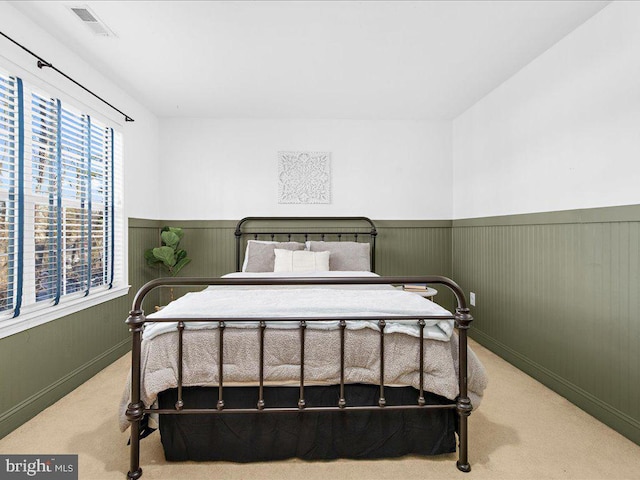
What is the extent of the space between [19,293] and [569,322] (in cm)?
350

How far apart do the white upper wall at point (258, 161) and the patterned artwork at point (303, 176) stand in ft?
0.21

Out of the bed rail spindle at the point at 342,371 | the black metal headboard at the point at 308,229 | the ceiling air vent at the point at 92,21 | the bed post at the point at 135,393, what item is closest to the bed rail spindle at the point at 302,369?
the bed rail spindle at the point at 342,371

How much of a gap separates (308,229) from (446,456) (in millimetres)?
2693

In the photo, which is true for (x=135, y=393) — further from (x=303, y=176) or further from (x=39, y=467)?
(x=303, y=176)

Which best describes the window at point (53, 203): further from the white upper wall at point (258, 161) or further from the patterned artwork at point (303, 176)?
the patterned artwork at point (303, 176)

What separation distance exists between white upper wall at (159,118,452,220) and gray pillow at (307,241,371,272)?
0.56m

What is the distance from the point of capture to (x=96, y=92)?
284 centimetres

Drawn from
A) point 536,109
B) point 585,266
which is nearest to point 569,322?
point 585,266

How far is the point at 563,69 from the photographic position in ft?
7.82

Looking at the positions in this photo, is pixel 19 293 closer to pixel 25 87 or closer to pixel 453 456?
pixel 25 87

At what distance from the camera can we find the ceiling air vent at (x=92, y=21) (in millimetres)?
2045

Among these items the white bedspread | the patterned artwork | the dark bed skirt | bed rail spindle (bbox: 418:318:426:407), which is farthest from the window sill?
bed rail spindle (bbox: 418:318:426:407)

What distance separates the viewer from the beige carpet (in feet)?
5.25

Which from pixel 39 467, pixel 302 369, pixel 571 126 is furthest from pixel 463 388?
pixel 39 467
